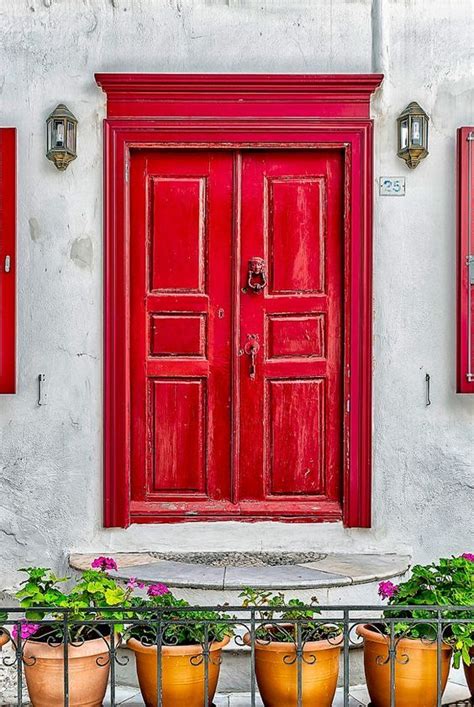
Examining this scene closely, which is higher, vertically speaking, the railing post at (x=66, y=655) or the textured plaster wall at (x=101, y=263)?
the textured plaster wall at (x=101, y=263)

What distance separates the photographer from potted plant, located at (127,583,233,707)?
3.90m

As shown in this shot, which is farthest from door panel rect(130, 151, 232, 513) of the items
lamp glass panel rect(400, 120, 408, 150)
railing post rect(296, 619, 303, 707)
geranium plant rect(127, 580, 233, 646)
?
railing post rect(296, 619, 303, 707)

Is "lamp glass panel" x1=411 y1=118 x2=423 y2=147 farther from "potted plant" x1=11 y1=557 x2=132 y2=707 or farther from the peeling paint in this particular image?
"potted plant" x1=11 y1=557 x2=132 y2=707

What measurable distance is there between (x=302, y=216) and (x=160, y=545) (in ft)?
6.72

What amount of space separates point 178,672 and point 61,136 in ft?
9.84

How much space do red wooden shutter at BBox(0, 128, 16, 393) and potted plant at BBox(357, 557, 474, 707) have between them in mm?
2556

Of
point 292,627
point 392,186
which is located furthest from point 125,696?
point 392,186

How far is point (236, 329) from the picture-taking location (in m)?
5.71

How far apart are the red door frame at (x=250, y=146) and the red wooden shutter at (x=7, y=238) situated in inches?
20.4

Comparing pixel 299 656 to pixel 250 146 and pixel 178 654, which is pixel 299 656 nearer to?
pixel 178 654

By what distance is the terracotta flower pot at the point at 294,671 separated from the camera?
12.9 feet

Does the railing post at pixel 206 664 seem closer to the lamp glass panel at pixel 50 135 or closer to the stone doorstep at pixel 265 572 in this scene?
the stone doorstep at pixel 265 572

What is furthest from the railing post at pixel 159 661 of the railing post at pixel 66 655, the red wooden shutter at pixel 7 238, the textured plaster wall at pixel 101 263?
the red wooden shutter at pixel 7 238

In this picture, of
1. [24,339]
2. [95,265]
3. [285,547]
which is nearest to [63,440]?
[24,339]
